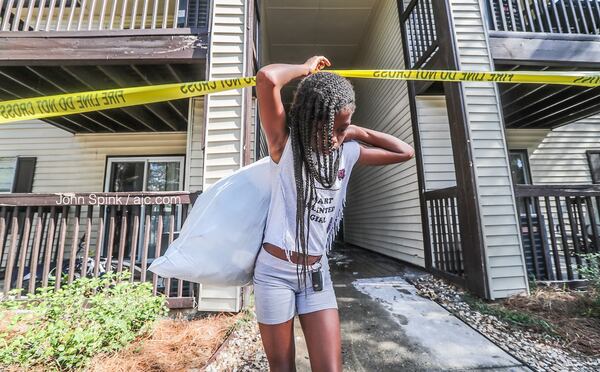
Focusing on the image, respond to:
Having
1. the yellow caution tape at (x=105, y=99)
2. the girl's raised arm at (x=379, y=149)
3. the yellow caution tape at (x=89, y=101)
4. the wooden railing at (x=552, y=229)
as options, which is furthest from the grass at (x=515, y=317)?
the yellow caution tape at (x=89, y=101)

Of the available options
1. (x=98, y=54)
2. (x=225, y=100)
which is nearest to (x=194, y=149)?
(x=225, y=100)

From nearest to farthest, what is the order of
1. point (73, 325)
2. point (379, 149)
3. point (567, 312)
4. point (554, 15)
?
1. point (379, 149)
2. point (73, 325)
3. point (567, 312)
4. point (554, 15)

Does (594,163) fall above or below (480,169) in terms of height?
above

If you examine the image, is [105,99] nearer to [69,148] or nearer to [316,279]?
[316,279]

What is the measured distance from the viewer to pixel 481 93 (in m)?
4.01

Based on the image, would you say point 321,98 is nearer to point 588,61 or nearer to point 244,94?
point 244,94

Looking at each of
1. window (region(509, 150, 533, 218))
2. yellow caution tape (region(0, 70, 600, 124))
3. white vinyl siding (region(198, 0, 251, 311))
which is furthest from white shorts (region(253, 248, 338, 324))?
window (region(509, 150, 533, 218))

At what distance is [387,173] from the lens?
6.32 m

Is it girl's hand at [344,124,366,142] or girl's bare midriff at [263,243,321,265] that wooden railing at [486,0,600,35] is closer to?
girl's hand at [344,124,366,142]

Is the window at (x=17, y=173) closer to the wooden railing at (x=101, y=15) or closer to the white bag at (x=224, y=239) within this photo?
the wooden railing at (x=101, y=15)

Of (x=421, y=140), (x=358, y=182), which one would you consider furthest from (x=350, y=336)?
(x=358, y=182)

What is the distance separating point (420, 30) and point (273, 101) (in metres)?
4.96

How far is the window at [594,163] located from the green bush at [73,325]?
8782 millimetres

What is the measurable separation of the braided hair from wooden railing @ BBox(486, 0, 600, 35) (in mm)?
4627
